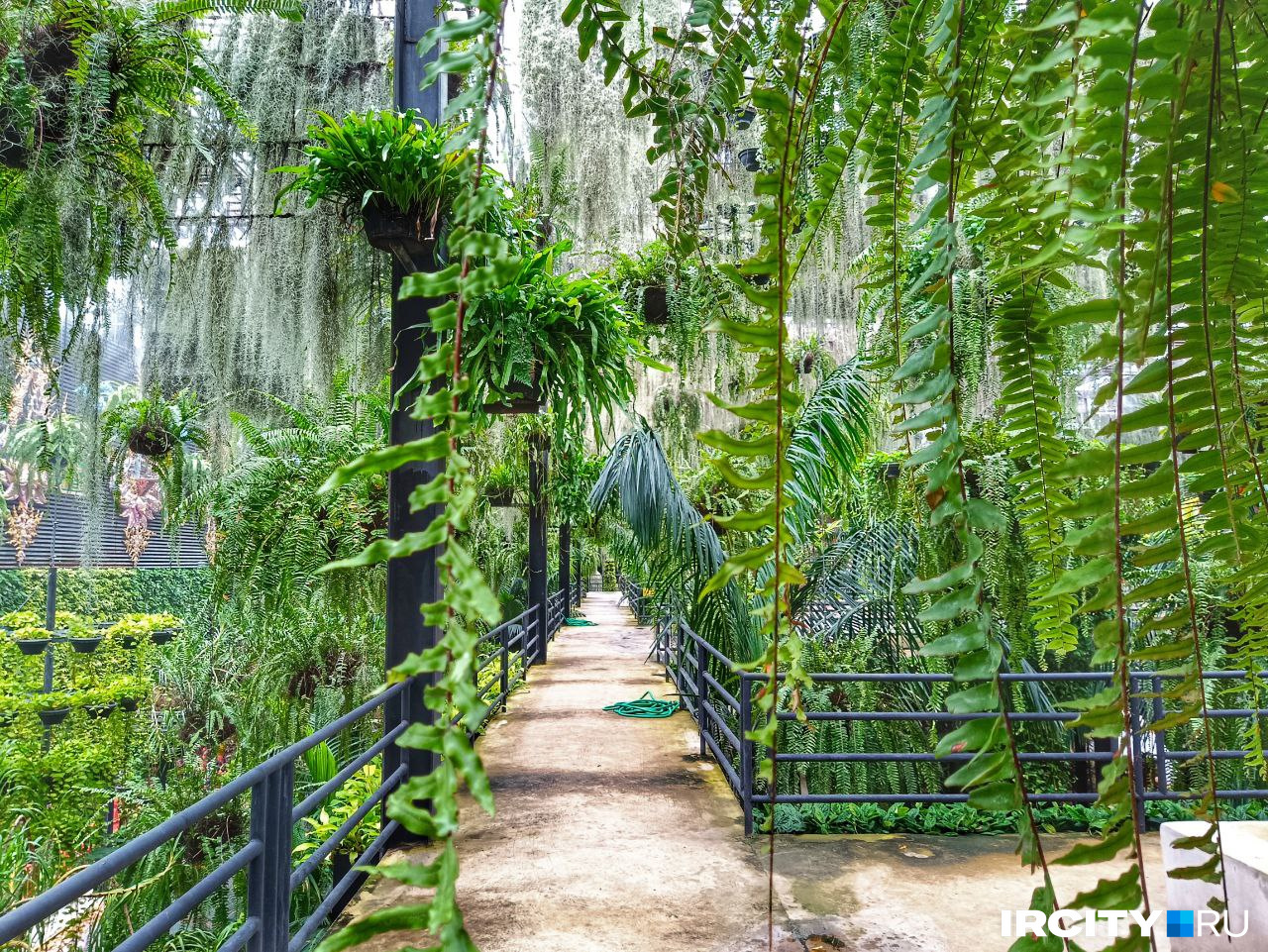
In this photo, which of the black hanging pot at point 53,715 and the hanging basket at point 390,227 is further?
the black hanging pot at point 53,715

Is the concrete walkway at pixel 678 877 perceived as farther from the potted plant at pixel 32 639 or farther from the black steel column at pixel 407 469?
the potted plant at pixel 32 639

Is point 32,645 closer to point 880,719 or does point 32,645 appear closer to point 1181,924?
point 880,719

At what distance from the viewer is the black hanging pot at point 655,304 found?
3.05m

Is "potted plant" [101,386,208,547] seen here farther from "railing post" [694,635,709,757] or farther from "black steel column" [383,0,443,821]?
"railing post" [694,635,709,757]

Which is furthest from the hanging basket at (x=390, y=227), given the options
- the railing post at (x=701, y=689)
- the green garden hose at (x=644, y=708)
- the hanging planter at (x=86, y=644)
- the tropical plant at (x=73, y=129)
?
the hanging planter at (x=86, y=644)

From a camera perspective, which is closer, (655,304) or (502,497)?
(655,304)

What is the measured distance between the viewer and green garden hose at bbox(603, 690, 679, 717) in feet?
15.0

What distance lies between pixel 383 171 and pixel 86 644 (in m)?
4.57

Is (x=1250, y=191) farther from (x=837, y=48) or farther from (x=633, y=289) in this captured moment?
(x=633, y=289)

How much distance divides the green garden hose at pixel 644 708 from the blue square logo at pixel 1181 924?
3035 mm

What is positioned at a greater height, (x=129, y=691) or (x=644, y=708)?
(x=129, y=691)

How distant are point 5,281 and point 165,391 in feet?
9.83

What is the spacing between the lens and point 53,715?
13.2 ft

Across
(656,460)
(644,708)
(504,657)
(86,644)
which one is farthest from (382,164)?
(86,644)
